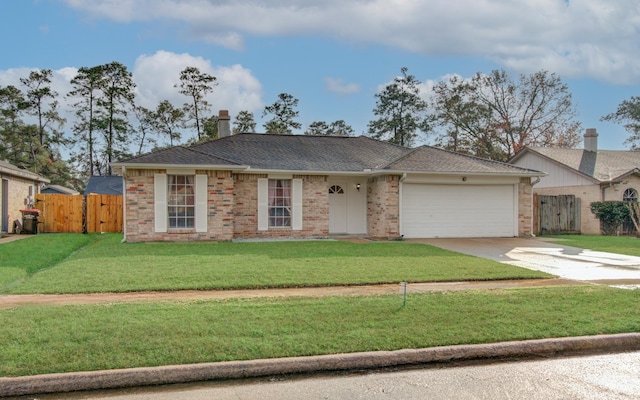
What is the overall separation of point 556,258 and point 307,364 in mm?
9834

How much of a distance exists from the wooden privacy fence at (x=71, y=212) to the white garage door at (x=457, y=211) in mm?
12386

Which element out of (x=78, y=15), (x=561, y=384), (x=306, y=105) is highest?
(x=306, y=105)

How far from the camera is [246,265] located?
33.1ft

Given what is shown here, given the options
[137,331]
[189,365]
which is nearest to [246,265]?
[137,331]

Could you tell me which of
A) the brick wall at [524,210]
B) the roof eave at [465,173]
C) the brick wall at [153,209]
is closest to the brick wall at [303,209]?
the brick wall at [153,209]

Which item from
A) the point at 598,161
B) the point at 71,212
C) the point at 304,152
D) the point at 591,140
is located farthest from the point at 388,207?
the point at 591,140

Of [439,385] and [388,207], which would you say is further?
[388,207]

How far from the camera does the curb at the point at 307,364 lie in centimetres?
409

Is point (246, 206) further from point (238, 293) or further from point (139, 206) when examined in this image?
point (238, 293)

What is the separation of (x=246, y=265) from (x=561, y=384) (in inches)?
269

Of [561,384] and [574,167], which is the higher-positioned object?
[574,167]

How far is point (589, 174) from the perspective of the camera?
72.4 ft

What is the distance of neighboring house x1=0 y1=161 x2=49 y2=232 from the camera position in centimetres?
1825

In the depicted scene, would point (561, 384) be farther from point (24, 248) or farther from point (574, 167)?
point (574, 167)
